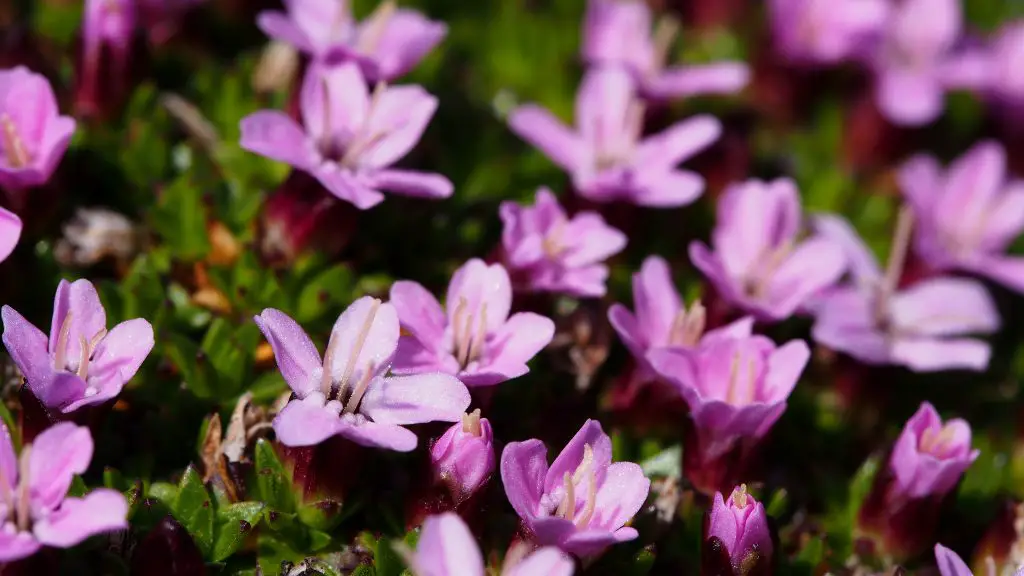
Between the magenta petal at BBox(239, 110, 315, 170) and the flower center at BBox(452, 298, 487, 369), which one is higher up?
the magenta petal at BBox(239, 110, 315, 170)

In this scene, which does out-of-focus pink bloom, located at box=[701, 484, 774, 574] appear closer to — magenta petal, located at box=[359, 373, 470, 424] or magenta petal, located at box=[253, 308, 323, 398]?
magenta petal, located at box=[359, 373, 470, 424]

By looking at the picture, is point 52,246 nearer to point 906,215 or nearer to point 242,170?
point 242,170

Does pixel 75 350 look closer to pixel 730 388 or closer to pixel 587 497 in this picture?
pixel 587 497

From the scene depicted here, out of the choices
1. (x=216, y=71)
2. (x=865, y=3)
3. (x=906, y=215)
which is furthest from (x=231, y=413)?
(x=865, y=3)

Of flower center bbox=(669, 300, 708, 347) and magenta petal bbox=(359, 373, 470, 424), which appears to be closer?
magenta petal bbox=(359, 373, 470, 424)

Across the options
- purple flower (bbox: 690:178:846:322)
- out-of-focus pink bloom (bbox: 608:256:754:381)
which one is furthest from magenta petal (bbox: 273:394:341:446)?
purple flower (bbox: 690:178:846:322)

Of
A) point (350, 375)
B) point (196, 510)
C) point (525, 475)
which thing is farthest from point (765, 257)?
point (196, 510)

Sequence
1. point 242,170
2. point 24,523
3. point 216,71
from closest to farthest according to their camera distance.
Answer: point 24,523 → point 242,170 → point 216,71
